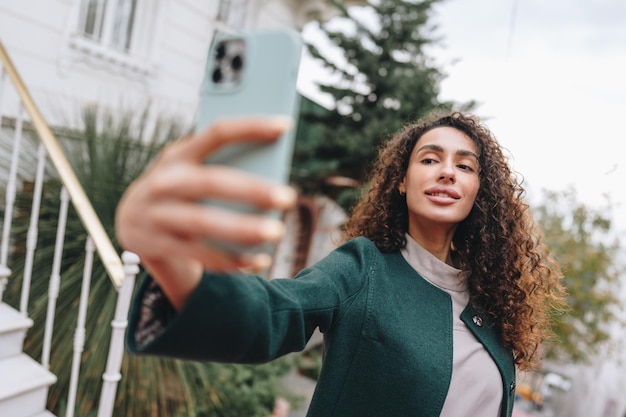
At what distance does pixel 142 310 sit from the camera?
2.22 feet

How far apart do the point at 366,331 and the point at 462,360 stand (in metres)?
0.31

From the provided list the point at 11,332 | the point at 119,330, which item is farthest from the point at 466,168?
the point at 11,332

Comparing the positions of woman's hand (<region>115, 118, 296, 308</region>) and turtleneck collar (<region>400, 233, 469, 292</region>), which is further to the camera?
turtleneck collar (<region>400, 233, 469, 292</region>)

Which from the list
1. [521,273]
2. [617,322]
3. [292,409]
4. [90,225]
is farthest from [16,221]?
[617,322]

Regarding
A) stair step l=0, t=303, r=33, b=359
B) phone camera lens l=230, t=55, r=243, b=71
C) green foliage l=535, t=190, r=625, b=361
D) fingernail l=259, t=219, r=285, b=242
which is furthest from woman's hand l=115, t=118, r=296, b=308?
green foliage l=535, t=190, r=625, b=361

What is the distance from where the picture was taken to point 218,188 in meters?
0.44

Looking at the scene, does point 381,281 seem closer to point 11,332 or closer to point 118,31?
point 11,332

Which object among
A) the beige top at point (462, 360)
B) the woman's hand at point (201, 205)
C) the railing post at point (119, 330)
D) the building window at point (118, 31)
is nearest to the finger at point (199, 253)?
the woman's hand at point (201, 205)

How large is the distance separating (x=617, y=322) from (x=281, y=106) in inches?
291

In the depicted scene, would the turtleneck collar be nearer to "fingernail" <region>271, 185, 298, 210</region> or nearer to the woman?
the woman

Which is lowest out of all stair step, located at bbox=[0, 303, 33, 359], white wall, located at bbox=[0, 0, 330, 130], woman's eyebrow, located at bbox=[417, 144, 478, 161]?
stair step, located at bbox=[0, 303, 33, 359]

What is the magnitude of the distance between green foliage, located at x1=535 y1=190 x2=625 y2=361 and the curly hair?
4.65m

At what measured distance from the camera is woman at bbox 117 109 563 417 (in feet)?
1.56

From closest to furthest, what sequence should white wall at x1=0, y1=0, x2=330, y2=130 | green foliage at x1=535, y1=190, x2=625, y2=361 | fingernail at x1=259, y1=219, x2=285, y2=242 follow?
fingernail at x1=259, y1=219, x2=285, y2=242, white wall at x1=0, y1=0, x2=330, y2=130, green foliage at x1=535, y1=190, x2=625, y2=361
